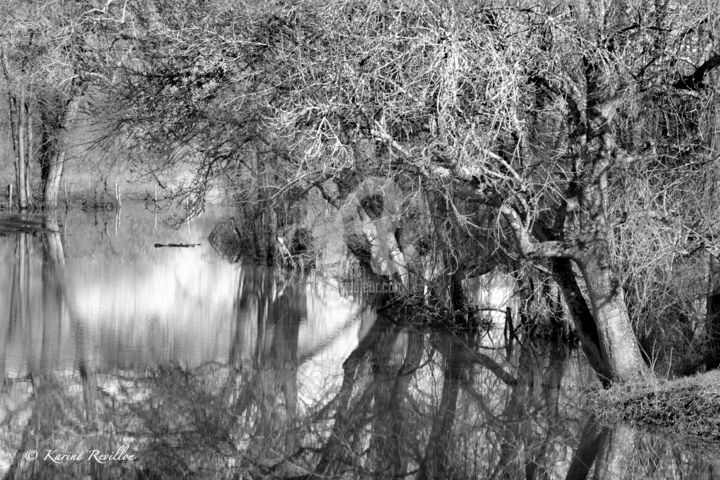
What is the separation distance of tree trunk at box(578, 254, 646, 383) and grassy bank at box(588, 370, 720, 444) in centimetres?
25

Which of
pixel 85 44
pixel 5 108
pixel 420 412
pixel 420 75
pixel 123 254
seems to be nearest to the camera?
pixel 420 75

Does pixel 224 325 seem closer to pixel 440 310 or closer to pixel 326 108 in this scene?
pixel 440 310

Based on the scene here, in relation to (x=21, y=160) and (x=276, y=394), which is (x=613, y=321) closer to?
(x=276, y=394)

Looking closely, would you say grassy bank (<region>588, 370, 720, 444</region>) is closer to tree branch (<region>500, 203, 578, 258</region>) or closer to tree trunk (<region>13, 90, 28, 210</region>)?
tree branch (<region>500, 203, 578, 258</region>)

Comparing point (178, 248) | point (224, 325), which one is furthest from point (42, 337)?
point (178, 248)

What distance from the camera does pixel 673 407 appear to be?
35.0 ft

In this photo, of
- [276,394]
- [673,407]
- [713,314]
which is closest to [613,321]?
[673,407]

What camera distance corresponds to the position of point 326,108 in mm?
10273

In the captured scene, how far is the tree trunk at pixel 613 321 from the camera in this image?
A: 11.3m

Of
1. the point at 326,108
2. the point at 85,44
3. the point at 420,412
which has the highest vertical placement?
the point at 85,44

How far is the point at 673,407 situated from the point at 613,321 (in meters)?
1.27

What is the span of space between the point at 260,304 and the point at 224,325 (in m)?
2.30

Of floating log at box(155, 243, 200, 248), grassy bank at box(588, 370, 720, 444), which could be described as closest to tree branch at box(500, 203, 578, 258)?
grassy bank at box(588, 370, 720, 444)

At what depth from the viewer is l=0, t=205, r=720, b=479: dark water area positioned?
9.85 m
